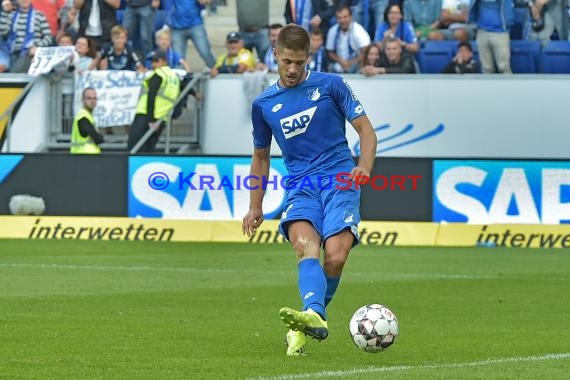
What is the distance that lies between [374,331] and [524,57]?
15.8 metres

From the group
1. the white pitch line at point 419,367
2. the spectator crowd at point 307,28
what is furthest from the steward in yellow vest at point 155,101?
the white pitch line at point 419,367

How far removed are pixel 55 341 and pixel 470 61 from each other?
15.0 meters

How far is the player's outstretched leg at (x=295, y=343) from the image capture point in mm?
8750

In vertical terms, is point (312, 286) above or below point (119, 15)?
above

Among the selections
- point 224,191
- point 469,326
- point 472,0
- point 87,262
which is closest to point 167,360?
point 469,326

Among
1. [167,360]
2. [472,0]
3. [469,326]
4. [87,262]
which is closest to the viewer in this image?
[167,360]

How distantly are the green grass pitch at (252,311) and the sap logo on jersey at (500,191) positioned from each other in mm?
1139

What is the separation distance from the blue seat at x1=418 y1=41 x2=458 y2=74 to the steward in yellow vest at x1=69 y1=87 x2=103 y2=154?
562 centimetres

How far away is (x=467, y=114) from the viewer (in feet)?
77.6

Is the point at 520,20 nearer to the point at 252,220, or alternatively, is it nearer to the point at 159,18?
the point at 159,18

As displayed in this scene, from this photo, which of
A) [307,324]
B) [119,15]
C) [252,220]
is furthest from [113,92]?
[307,324]

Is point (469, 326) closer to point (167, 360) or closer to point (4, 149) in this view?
point (167, 360)

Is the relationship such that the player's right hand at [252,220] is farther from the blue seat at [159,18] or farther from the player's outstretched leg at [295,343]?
the blue seat at [159,18]

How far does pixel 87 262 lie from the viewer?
1734 centimetres
